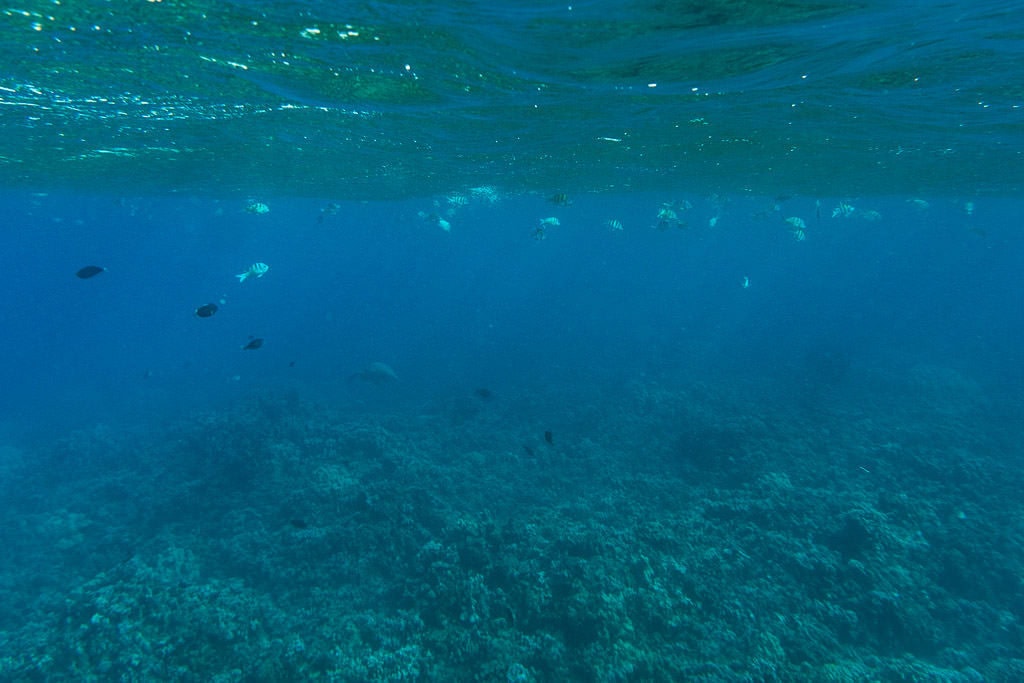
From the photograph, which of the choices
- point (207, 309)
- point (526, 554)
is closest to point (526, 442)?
point (526, 554)

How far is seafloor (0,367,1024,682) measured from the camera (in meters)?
9.70

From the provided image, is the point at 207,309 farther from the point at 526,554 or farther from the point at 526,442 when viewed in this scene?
the point at 526,442

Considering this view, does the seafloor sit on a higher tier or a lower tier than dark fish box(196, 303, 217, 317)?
lower

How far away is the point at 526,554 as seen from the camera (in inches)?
472

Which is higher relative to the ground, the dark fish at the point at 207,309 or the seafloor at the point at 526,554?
the dark fish at the point at 207,309

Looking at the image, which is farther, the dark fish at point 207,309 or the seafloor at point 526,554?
the dark fish at point 207,309

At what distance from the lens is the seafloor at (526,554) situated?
970 cm

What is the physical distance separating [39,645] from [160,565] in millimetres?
2568

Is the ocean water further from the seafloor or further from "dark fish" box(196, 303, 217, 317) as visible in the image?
"dark fish" box(196, 303, 217, 317)

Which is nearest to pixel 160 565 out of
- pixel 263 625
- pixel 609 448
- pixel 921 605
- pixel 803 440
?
pixel 263 625

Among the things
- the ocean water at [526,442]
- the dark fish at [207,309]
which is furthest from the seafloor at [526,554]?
the dark fish at [207,309]

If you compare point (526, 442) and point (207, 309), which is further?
point (526, 442)

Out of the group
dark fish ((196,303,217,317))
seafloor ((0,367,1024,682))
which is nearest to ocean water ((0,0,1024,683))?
seafloor ((0,367,1024,682))

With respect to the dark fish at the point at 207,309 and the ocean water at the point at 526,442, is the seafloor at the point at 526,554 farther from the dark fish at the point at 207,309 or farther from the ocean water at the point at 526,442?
the dark fish at the point at 207,309
